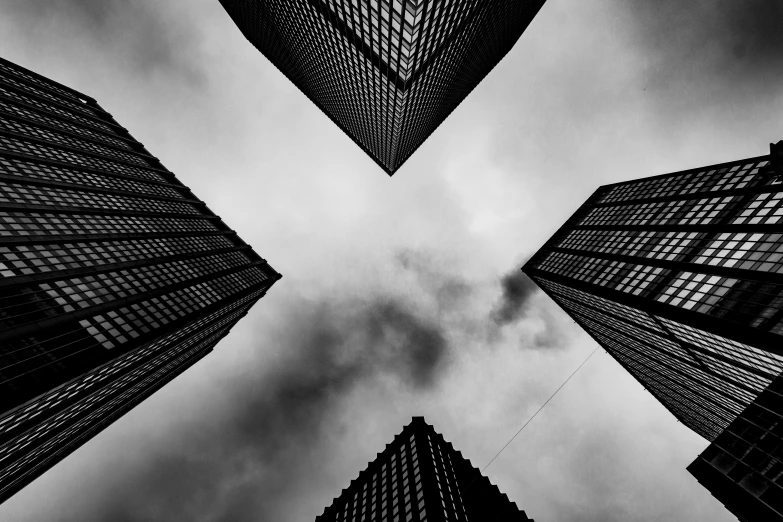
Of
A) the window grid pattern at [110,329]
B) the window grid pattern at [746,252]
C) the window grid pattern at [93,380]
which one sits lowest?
the window grid pattern at [93,380]

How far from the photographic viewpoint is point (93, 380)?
53.9 meters

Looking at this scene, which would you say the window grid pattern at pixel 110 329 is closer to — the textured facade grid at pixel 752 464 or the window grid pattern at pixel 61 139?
the window grid pattern at pixel 61 139

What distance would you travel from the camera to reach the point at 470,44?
7862cm

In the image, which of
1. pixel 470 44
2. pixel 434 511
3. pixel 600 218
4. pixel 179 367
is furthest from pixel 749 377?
pixel 179 367

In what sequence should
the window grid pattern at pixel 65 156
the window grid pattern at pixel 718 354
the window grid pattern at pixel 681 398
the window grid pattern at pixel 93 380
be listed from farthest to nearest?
the window grid pattern at pixel 681 398, the window grid pattern at pixel 65 156, the window grid pattern at pixel 718 354, the window grid pattern at pixel 93 380

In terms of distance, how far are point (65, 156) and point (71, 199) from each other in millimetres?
19286

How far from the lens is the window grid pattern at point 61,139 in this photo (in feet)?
254

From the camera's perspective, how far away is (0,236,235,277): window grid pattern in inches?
1941

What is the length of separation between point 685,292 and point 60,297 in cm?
8166

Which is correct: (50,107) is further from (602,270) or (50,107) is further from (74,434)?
(602,270)

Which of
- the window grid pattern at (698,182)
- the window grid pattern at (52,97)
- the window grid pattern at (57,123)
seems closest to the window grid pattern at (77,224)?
the window grid pattern at (57,123)

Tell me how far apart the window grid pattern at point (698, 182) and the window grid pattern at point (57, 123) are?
12873 cm

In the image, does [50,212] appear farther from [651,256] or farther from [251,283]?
[651,256]

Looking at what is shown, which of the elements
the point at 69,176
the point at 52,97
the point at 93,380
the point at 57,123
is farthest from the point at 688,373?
the point at 52,97
